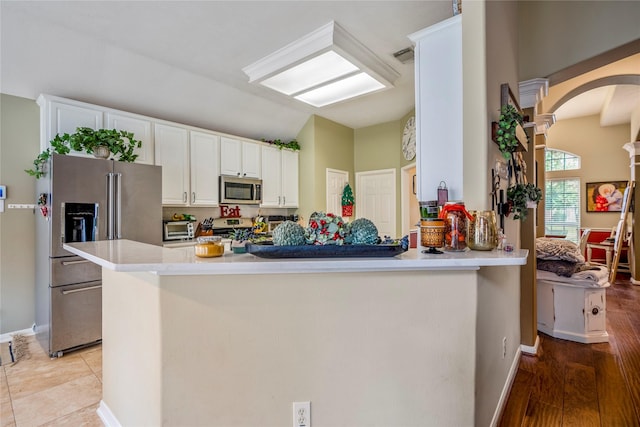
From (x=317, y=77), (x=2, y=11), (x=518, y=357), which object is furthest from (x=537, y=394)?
(x=2, y=11)

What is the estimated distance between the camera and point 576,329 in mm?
3074

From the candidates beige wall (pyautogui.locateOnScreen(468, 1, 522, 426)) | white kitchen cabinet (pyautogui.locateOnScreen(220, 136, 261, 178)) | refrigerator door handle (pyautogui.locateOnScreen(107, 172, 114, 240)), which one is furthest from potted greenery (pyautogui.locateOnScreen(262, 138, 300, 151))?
beige wall (pyautogui.locateOnScreen(468, 1, 522, 426))

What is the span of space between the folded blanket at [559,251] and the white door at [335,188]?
3.00 meters

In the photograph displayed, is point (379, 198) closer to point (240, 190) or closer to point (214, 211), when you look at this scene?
point (240, 190)

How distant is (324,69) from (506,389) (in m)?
3.44

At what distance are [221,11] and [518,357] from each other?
13.1 feet

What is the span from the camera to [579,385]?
229 centimetres

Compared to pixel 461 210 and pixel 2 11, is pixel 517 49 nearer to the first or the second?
pixel 461 210

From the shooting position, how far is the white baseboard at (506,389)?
5.93 feet

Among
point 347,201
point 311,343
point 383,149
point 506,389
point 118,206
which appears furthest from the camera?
point 383,149

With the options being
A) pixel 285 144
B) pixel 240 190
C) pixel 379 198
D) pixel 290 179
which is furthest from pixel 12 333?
pixel 379 198

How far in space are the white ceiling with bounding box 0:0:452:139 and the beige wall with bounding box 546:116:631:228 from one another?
549 cm

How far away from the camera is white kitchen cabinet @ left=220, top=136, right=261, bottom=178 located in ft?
14.4

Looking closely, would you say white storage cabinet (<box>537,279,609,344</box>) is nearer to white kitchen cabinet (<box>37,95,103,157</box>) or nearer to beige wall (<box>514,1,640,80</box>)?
beige wall (<box>514,1,640,80</box>)
